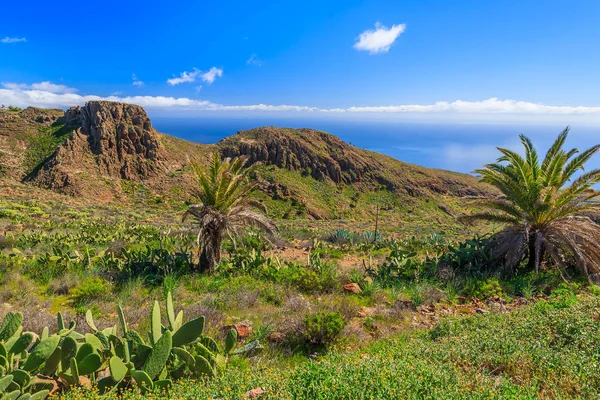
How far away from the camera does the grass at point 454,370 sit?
10.2 ft

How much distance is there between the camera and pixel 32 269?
301 inches

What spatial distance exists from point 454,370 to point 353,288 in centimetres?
378

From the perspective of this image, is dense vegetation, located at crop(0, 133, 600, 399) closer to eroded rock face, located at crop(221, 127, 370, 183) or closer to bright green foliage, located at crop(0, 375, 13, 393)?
bright green foliage, located at crop(0, 375, 13, 393)

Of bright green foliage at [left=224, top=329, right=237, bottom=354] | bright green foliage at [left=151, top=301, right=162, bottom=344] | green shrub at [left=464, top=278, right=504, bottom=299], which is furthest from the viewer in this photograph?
green shrub at [left=464, top=278, right=504, bottom=299]

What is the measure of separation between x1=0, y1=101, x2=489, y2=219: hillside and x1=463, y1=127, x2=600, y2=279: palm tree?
20.7 m

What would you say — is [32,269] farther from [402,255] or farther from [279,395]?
[402,255]

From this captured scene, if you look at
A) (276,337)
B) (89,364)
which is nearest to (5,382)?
(89,364)

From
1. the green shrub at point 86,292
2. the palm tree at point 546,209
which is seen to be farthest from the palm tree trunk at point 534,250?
the green shrub at point 86,292

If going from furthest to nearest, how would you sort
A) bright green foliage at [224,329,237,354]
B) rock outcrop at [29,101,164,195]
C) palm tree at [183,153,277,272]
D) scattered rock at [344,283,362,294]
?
rock outcrop at [29,101,164,195] → palm tree at [183,153,277,272] → scattered rock at [344,283,362,294] → bright green foliage at [224,329,237,354]

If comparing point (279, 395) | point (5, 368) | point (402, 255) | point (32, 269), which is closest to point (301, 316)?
point (279, 395)

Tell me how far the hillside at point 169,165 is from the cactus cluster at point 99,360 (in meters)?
23.7

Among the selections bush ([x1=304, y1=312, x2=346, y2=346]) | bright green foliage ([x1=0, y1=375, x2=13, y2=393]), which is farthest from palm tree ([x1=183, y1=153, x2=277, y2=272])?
bright green foliage ([x1=0, y1=375, x2=13, y2=393])

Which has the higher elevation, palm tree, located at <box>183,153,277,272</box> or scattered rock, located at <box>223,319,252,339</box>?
palm tree, located at <box>183,153,277,272</box>

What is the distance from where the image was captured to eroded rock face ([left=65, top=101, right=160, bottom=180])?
1601 inches
